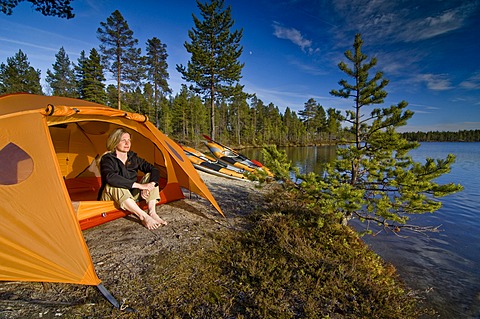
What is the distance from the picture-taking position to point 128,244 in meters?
3.47

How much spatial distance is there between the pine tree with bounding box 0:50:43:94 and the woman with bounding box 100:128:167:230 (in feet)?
122

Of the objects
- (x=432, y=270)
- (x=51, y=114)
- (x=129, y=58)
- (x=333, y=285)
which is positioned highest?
(x=129, y=58)

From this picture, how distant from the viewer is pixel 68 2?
20.3 ft

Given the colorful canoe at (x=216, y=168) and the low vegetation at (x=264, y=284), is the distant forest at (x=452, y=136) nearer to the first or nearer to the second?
the colorful canoe at (x=216, y=168)

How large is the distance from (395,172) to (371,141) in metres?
0.72

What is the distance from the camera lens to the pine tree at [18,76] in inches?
1083

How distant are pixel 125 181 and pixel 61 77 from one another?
4471 cm

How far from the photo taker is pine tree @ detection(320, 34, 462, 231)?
11.6ft

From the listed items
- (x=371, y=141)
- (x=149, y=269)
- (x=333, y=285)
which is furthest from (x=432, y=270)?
(x=149, y=269)

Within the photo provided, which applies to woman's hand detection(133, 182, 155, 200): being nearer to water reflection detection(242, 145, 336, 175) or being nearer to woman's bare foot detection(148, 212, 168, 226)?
woman's bare foot detection(148, 212, 168, 226)

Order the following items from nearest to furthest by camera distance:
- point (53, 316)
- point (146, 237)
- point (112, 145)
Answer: point (53, 316)
point (146, 237)
point (112, 145)

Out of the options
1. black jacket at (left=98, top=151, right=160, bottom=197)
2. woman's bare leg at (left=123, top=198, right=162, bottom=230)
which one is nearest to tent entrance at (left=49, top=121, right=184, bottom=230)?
black jacket at (left=98, top=151, right=160, bottom=197)

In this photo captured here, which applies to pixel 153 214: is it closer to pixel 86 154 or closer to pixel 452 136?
pixel 86 154

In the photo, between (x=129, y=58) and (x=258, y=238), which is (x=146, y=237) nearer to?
(x=258, y=238)
